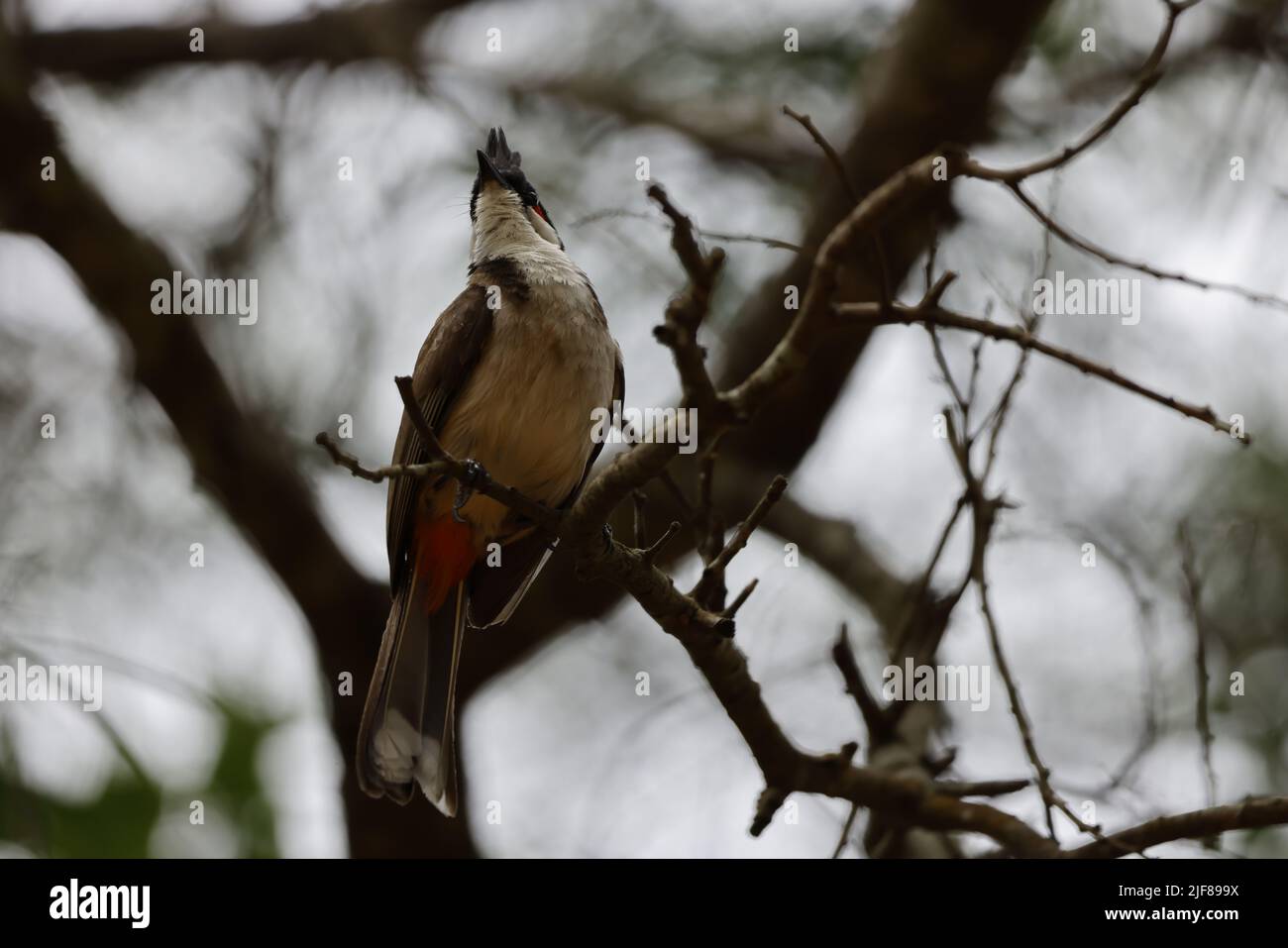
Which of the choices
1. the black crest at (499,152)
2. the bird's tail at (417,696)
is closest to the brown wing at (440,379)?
the bird's tail at (417,696)

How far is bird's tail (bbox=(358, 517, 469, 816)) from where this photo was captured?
135 inches

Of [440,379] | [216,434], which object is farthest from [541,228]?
[216,434]

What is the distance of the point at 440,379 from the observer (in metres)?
3.71

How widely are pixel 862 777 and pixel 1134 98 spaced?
1.67m

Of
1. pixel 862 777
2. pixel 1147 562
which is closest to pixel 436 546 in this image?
pixel 862 777

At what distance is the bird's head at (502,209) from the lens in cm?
432

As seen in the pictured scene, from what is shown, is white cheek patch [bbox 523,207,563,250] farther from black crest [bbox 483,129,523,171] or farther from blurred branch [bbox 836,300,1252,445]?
blurred branch [bbox 836,300,1252,445]

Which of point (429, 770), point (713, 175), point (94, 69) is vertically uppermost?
point (94, 69)

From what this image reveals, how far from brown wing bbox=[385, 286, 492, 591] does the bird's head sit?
499 mm

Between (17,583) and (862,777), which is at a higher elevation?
(17,583)

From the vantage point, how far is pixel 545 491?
3691 millimetres

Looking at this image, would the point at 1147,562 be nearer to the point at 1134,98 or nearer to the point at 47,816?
the point at 1134,98

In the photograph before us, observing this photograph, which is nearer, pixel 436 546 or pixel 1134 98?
pixel 1134 98

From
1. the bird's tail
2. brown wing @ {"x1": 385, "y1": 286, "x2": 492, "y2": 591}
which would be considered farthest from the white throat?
the bird's tail
